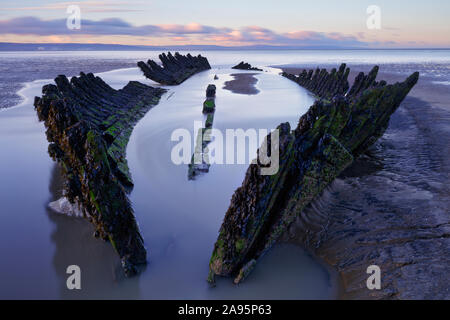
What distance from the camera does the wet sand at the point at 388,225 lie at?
11.6 feet

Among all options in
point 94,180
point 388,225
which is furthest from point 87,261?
point 388,225

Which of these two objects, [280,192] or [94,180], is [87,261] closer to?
[94,180]

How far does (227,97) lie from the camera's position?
1834 centimetres

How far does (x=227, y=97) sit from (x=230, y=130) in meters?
7.59

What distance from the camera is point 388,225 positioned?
4535mm

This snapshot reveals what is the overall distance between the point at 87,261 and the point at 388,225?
432 centimetres

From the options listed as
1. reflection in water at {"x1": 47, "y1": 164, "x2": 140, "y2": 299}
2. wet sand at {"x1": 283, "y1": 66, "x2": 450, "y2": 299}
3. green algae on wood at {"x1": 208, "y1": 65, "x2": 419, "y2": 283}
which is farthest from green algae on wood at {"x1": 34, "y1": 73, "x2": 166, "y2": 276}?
wet sand at {"x1": 283, "y1": 66, "x2": 450, "y2": 299}

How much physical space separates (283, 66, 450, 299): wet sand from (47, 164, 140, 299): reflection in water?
240cm

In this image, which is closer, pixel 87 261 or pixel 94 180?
pixel 94 180

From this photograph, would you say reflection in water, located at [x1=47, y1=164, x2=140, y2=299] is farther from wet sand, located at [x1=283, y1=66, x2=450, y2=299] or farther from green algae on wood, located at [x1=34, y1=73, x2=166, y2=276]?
wet sand, located at [x1=283, y1=66, x2=450, y2=299]

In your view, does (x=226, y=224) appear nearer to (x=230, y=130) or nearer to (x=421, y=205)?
(x=421, y=205)

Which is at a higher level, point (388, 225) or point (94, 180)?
point (94, 180)

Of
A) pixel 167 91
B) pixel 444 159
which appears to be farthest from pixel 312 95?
pixel 444 159
